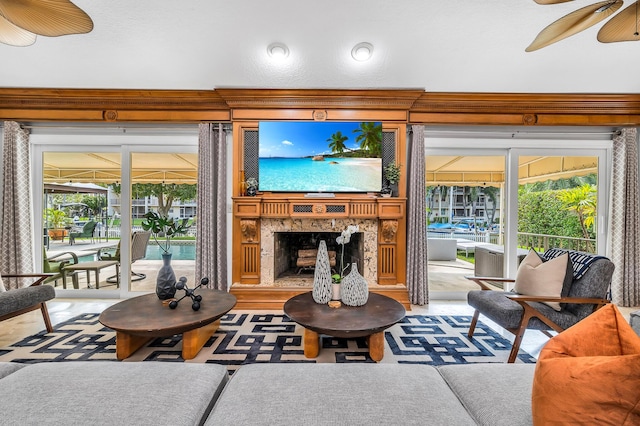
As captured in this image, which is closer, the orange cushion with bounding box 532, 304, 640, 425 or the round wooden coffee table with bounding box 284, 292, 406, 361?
the orange cushion with bounding box 532, 304, 640, 425

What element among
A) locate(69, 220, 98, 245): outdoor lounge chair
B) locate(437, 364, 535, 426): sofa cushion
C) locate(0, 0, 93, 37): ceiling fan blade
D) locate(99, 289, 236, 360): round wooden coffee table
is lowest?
locate(99, 289, 236, 360): round wooden coffee table

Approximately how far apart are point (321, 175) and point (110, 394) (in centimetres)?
281

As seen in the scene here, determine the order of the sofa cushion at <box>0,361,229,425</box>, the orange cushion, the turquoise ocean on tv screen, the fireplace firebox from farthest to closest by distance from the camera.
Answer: the fireplace firebox < the turquoise ocean on tv screen < the sofa cushion at <box>0,361,229,425</box> < the orange cushion

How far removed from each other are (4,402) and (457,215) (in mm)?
4404

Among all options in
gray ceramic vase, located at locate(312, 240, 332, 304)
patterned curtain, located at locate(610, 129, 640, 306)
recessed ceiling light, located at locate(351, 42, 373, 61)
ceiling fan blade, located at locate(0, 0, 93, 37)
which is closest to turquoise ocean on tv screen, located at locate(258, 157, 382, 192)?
recessed ceiling light, located at locate(351, 42, 373, 61)

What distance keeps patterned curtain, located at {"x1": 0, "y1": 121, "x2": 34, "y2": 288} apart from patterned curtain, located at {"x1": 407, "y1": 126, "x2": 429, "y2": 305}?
4.68m

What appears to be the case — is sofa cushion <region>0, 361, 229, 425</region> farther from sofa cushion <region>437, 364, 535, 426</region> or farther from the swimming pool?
the swimming pool

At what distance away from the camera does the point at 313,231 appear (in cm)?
347

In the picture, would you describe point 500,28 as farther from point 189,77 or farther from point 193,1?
point 189,77

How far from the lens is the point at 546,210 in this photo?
396 centimetres

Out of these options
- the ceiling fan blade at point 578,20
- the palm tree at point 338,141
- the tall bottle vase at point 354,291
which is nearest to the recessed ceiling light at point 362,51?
the palm tree at point 338,141

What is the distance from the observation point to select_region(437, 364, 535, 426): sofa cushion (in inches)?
35.9

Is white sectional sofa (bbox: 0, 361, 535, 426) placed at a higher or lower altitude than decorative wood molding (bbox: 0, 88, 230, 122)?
lower

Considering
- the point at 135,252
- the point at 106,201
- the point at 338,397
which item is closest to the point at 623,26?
the point at 338,397
